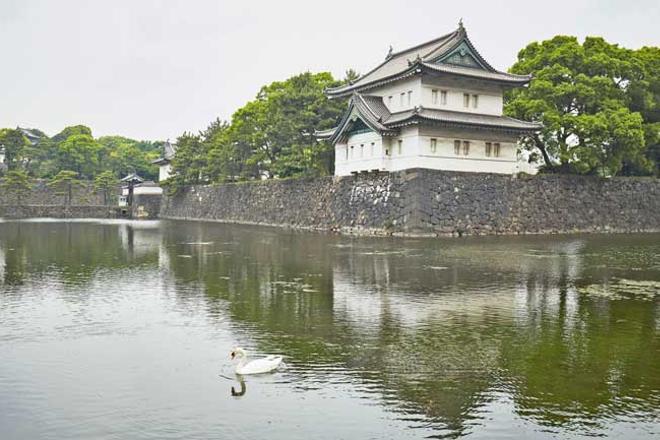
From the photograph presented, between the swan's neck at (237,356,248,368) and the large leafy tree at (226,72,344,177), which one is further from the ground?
the large leafy tree at (226,72,344,177)

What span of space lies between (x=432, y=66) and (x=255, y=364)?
1124 inches

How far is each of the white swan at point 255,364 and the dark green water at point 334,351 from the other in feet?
0.55

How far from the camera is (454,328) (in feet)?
35.1

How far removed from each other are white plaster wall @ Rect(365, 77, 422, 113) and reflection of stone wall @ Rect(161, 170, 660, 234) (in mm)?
4311

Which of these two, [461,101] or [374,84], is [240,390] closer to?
[461,101]

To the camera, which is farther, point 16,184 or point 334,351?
point 16,184

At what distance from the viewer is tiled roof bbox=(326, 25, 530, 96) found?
113ft

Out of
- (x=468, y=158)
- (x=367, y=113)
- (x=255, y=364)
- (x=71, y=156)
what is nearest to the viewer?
(x=255, y=364)

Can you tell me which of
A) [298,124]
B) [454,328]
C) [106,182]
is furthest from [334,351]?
[106,182]

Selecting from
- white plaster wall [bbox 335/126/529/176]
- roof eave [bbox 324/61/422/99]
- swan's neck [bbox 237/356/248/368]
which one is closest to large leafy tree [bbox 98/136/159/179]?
roof eave [bbox 324/61/422/99]

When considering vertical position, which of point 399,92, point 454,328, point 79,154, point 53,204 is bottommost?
point 454,328

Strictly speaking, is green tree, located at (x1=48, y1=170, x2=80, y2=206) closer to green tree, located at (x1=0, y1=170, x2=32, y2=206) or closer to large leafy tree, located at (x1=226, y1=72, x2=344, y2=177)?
green tree, located at (x1=0, y1=170, x2=32, y2=206)

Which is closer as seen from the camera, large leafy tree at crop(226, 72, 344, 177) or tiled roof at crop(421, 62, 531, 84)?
tiled roof at crop(421, 62, 531, 84)

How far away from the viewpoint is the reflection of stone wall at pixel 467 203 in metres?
33.5
